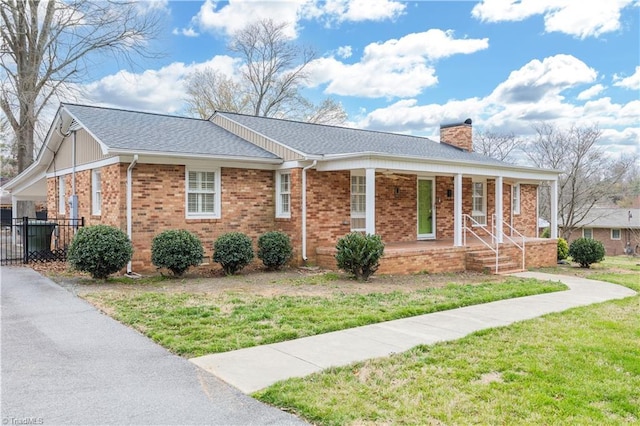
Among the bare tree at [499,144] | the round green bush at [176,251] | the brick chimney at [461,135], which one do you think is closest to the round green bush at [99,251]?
the round green bush at [176,251]

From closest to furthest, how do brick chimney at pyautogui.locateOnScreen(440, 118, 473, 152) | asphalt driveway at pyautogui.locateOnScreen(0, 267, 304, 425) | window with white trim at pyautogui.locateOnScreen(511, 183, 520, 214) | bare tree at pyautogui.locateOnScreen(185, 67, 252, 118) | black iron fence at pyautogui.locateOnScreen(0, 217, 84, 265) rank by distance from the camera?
asphalt driveway at pyautogui.locateOnScreen(0, 267, 304, 425) → black iron fence at pyautogui.locateOnScreen(0, 217, 84, 265) → window with white trim at pyautogui.locateOnScreen(511, 183, 520, 214) → brick chimney at pyautogui.locateOnScreen(440, 118, 473, 152) → bare tree at pyautogui.locateOnScreen(185, 67, 252, 118)

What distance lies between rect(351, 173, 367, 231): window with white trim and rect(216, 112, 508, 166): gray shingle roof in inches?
35.0

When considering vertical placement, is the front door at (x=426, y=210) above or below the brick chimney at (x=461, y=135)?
below

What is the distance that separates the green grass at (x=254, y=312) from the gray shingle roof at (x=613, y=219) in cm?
3280

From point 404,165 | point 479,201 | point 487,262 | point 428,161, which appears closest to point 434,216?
point 479,201

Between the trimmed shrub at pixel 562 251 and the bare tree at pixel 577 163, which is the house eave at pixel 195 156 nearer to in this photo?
the trimmed shrub at pixel 562 251

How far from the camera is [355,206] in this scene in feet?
45.4

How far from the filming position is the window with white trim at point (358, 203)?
45.2 ft

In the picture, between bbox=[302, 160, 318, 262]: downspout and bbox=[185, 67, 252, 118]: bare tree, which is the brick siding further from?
bbox=[185, 67, 252, 118]: bare tree

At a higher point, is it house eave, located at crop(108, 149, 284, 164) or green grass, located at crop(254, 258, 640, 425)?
house eave, located at crop(108, 149, 284, 164)

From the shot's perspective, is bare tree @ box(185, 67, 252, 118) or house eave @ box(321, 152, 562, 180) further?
bare tree @ box(185, 67, 252, 118)

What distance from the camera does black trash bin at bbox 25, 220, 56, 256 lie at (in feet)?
46.0

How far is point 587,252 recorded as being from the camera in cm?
1543

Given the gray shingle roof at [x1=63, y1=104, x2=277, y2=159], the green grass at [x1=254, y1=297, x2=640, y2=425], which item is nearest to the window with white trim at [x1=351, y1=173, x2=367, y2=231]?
the gray shingle roof at [x1=63, y1=104, x2=277, y2=159]
